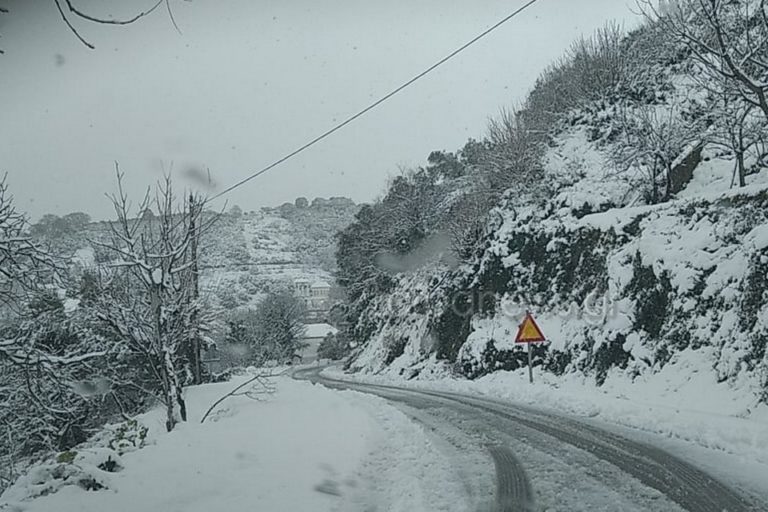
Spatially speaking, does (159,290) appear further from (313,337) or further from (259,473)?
(313,337)

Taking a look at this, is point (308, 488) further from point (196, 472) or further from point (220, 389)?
point (220, 389)

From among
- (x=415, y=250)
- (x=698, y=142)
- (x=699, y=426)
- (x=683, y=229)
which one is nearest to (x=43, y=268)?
(x=699, y=426)

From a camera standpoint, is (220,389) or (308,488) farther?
(220,389)

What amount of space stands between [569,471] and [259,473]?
11.6ft

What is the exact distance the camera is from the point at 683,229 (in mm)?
13430

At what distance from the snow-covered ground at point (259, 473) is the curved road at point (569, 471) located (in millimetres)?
513

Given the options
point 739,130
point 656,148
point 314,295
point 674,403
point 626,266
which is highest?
point 314,295

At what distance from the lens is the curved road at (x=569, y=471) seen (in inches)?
216

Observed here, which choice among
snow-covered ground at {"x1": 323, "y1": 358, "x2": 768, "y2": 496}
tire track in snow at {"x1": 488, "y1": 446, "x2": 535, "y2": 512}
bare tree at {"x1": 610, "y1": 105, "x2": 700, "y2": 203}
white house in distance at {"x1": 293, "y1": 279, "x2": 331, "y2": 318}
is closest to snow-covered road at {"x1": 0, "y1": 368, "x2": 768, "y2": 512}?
tire track in snow at {"x1": 488, "y1": 446, "x2": 535, "y2": 512}

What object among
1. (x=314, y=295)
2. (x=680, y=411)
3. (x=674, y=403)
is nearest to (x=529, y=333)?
(x=674, y=403)

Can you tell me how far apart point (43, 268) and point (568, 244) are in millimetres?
15149

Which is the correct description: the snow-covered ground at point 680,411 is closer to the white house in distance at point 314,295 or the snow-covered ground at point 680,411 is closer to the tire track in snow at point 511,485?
the tire track in snow at point 511,485

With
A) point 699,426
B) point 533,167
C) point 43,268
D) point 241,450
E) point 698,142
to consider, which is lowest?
point 699,426

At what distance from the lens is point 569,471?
6789mm
